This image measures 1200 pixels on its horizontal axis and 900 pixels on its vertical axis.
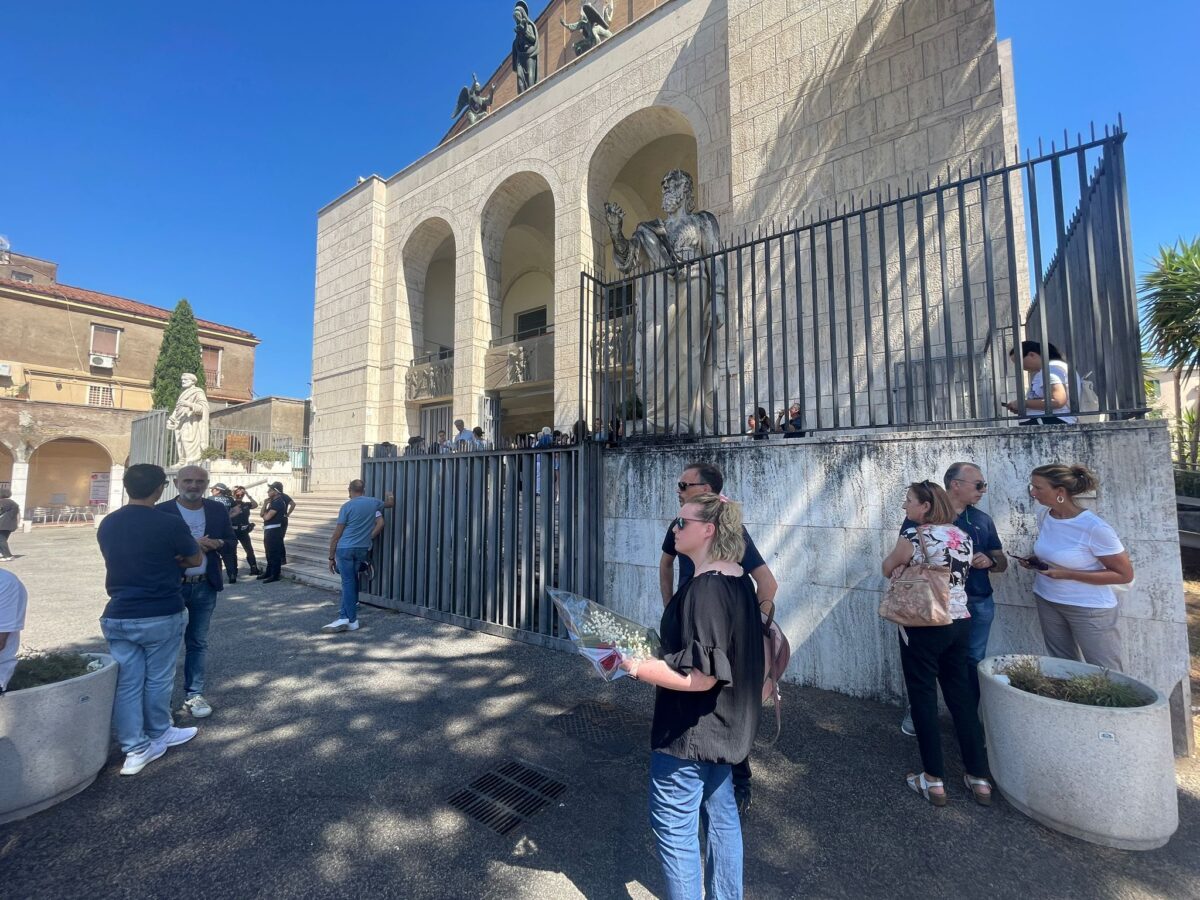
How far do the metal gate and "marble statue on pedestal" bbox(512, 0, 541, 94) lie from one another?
574 inches

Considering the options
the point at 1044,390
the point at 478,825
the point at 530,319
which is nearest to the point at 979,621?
the point at 1044,390

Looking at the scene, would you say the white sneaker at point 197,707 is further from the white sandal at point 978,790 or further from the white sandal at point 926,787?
the white sandal at point 978,790

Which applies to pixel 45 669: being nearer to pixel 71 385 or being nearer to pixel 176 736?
pixel 176 736

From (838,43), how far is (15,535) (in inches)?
1033

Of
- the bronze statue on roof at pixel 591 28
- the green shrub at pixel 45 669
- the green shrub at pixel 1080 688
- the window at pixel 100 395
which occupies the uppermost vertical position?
the bronze statue on roof at pixel 591 28

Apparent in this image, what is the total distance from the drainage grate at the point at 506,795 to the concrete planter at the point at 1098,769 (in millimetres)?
2334

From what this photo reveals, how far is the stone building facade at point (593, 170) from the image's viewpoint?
23.5 ft

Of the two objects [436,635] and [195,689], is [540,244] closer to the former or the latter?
[436,635]

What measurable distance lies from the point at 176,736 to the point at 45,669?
34.8 inches

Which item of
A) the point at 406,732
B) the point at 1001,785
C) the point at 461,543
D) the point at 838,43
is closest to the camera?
the point at 1001,785

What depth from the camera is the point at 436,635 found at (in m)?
5.58

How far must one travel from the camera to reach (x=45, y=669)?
2799 mm

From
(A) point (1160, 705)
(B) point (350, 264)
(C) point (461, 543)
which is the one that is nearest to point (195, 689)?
(C) point (461, 543)

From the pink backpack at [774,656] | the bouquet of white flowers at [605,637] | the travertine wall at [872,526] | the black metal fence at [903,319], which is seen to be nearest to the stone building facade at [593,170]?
the black metal fence at [903,319]
